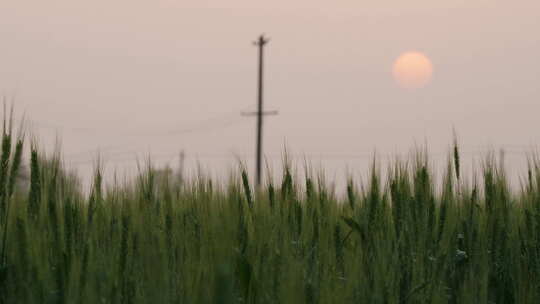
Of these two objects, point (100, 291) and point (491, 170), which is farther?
point (491, 170)

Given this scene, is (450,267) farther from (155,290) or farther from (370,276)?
(155,290)

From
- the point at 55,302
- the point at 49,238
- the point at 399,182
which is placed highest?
the point at 399,182

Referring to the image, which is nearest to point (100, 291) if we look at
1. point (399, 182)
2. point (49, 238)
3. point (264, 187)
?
point (49, 238)

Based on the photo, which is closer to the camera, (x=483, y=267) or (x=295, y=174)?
(x=483, y=267)

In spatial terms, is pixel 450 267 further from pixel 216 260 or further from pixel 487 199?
pixel 216 260

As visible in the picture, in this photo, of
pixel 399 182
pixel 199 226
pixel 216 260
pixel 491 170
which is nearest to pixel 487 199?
pixel 491 170

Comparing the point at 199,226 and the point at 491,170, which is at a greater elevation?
the point at 491,170

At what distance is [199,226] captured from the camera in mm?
2836

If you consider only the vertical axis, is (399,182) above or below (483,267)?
above

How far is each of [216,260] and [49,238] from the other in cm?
80

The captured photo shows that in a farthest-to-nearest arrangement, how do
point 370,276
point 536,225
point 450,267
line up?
point 536,225
point 450,267
point 370,276

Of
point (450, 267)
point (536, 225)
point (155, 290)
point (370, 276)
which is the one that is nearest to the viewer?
point (155, 290)

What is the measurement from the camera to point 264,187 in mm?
3420

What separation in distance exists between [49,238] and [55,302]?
48cm
